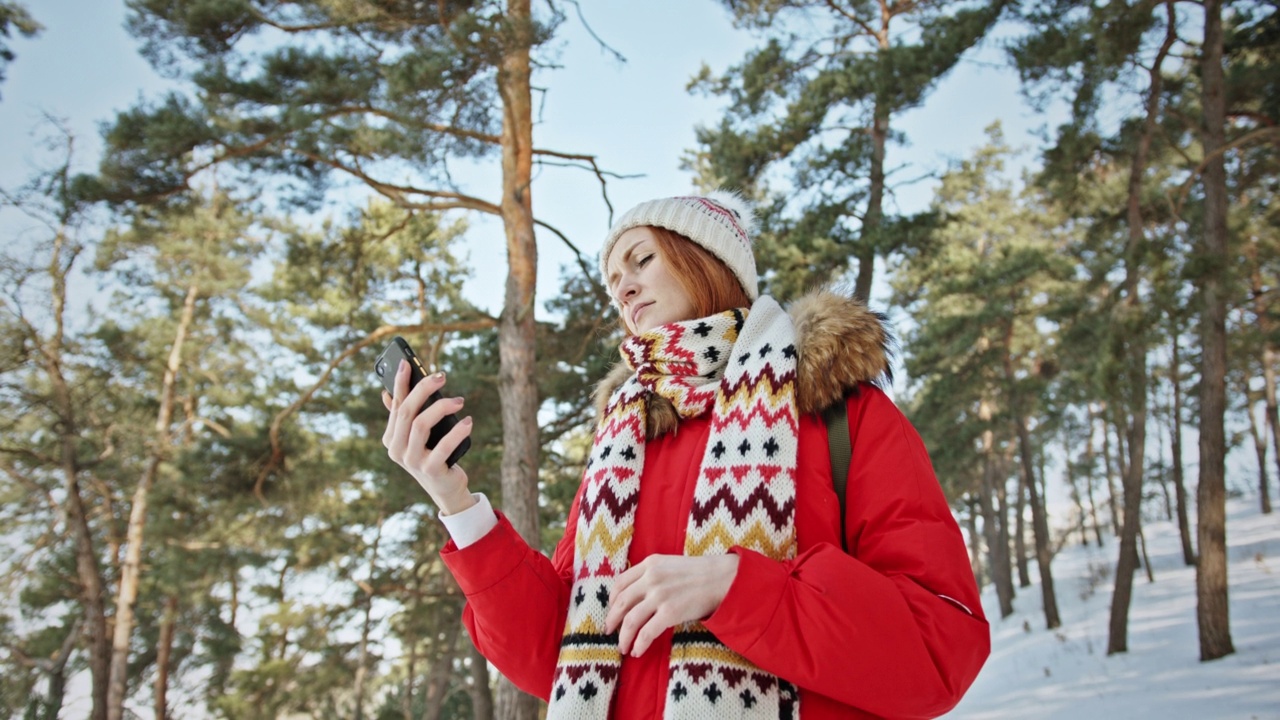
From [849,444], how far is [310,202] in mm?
8899

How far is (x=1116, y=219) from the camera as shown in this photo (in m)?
13.0

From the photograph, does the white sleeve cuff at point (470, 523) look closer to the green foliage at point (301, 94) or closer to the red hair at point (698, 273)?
the red hair at point (698, 273)

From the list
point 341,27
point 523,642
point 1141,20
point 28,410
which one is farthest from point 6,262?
point 1141,20

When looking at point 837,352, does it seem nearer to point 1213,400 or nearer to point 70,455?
point 1213,400

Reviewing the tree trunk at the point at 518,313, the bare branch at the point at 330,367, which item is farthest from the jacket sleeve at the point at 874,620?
the bare branch at the point at 330,367

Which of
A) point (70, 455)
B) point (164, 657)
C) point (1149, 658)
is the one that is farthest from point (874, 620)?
point (164, 657)

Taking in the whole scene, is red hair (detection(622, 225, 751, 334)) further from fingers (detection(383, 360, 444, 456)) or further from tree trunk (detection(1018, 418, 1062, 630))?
tree trunk (detection(1018, 418, 1062, 630))

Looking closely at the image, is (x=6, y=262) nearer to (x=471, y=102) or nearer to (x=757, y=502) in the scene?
(x=471, y=102)

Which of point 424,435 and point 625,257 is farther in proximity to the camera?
point 625,257

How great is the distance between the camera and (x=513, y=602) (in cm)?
154

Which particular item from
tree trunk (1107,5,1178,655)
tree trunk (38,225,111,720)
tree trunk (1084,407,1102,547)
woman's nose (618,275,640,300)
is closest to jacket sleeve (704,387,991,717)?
woman's nose (618,275,640,300)

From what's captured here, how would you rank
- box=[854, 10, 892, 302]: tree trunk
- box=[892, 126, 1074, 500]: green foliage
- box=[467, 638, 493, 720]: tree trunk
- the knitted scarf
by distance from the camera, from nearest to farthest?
the knitted scarf < box=[854, 10, 892, 302]: tree trunk < box=[467, 638, 493, 720]: tree trunk < box=[892, 126, 1074, 500]: green foliage

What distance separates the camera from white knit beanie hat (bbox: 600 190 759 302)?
1.85 m

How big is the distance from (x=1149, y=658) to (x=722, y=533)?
14.3m
